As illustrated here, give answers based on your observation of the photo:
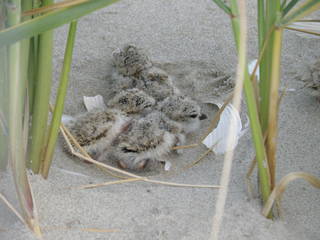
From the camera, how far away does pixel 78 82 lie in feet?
8.85

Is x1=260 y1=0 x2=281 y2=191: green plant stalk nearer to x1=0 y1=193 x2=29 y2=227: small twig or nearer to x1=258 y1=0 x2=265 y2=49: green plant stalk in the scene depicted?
x1=258 y1=0 x2=265 y2=49: green plant stalk

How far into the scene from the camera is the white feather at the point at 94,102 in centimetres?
249

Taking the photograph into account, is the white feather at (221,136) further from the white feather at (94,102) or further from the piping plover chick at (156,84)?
the white feather at (94,102)

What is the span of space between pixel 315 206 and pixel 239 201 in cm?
25

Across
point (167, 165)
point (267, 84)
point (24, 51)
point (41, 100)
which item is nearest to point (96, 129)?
point (167, 165)

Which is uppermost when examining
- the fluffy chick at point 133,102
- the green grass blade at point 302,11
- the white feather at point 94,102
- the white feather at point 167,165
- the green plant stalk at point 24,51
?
the green grass blade at point 302,11

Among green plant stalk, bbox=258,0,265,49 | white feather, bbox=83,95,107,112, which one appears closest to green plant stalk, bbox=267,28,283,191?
green plant stalk, bbox=258,0,265,49

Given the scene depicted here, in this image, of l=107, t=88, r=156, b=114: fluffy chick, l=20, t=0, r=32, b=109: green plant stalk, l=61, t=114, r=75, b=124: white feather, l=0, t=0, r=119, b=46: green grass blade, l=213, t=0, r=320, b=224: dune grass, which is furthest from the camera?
l=107, t=88, r=156, b=114: fluffy chick

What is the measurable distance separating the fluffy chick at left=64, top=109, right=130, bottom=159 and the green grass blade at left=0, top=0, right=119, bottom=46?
97 cm

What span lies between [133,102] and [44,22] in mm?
1237

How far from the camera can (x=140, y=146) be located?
7.07 ft

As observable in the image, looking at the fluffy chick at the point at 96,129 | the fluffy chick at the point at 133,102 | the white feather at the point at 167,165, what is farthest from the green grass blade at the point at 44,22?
the fluffy chick at the point at 133,102

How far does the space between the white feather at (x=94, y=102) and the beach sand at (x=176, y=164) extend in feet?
0.18

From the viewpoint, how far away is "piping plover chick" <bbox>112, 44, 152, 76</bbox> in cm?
266
